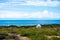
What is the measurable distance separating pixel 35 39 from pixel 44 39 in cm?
95

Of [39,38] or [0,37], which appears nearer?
[39,38]

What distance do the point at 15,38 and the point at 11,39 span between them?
0.45m

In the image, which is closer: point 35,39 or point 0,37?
point 35,39

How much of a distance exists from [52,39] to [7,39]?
12.1ft

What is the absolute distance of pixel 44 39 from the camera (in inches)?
832

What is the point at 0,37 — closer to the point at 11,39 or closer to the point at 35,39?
the point at 11,39

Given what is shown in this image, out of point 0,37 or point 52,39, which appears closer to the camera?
point 52,39

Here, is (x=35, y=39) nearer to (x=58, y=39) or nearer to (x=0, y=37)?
(x=58, y=39)

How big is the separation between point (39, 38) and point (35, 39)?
1.76 ft

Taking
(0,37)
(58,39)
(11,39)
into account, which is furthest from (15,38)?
(58,39)

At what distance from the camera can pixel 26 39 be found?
22141mm

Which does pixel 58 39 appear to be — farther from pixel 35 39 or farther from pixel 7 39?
pixel 7 39

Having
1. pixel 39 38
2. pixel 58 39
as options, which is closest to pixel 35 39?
pixel 39 38

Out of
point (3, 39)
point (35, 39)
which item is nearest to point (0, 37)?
point (3, 39)
